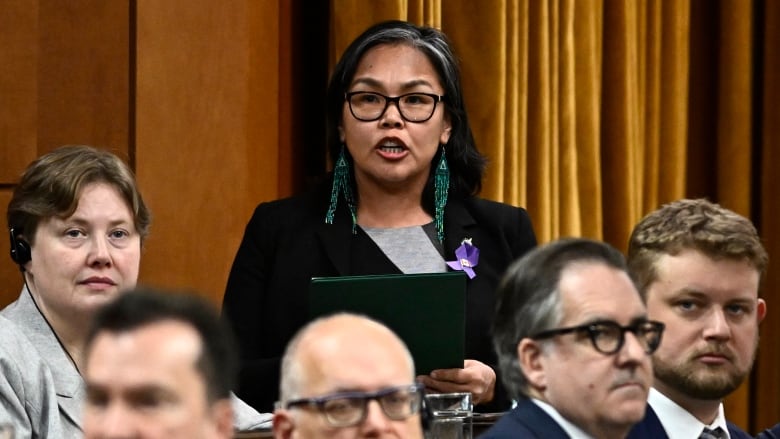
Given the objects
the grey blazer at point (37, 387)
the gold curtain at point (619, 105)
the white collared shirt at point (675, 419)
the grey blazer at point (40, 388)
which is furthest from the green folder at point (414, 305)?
the gold curtain at point (619, 105)

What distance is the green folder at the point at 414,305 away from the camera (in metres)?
3.06

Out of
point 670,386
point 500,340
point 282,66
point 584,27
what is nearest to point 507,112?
point 584,27

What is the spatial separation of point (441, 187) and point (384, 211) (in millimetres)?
159

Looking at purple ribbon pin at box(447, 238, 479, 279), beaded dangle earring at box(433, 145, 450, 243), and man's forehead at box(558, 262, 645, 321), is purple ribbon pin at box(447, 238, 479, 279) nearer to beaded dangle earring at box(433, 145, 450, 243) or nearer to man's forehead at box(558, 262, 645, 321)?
beaded dangle earring at box(433, 145, 450, 243)

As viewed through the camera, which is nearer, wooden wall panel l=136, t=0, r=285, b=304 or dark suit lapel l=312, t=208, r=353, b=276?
dark suit lapel l=312, t=208, r=353, b=276

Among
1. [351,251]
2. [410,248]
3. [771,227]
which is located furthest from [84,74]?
[771,227]

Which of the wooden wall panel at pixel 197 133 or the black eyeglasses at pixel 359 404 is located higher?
the wooden wall panel at pixel 197 133

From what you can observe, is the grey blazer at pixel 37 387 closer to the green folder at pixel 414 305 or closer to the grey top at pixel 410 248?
the green folder at pixel 414 305

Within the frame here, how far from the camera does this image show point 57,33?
3924 millimetres

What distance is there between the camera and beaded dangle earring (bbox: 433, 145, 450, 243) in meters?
3.68

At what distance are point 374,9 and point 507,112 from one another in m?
0.54

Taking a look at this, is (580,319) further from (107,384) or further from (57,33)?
(57,33)

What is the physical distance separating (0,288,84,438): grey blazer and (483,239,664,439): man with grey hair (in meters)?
0.97

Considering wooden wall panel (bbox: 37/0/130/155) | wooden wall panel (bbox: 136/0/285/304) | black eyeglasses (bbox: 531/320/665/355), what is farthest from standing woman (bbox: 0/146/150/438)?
black eyeglasses (bbox: 531/320/665/355)
